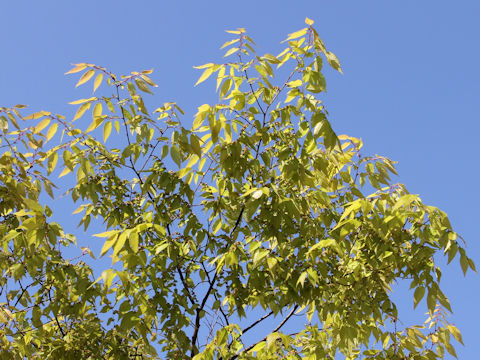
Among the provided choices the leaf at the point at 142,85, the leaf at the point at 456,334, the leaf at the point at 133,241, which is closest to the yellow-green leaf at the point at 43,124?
the leaf at the point at 142,85

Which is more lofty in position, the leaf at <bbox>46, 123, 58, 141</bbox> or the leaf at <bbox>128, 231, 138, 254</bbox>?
the leaf at <bbox>46, 123, 58, 141</bbox>

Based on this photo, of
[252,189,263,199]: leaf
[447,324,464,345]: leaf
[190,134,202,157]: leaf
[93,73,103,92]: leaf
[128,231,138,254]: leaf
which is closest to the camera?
[128,231,138,254]: leaf

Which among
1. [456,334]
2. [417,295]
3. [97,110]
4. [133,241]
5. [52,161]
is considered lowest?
[456,334]

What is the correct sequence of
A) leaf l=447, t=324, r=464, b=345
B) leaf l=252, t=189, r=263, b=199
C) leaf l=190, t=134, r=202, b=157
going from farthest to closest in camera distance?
1. leaf l=447, t=324, r=464, b=345
2. leaf l=190, t=134, r=202, b=157
3. leaf l=252, t=189, r=263, b=199

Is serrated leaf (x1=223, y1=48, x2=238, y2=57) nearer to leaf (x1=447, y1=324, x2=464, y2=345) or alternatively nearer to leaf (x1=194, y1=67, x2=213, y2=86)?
leaf (x1=194, y1=67, x2=213, y2=86)

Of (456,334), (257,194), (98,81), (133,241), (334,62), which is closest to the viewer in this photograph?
(133,241)

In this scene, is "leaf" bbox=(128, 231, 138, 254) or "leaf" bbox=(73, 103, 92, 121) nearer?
"leaf" bbox=(128, 231, 138, 254)

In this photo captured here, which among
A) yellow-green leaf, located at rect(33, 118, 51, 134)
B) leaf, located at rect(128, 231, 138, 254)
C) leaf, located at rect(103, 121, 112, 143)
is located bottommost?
leaf, located at rect(128, 231, 138, 254)

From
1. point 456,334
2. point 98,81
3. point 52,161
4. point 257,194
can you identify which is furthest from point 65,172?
point 456,334

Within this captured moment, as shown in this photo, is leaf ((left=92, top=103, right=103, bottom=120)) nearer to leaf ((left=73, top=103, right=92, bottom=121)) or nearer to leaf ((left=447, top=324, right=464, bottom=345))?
leaf ((left=73, top=103, right=92, bottom=121))

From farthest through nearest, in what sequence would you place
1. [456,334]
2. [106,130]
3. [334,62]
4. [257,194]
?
[456,334] < [106,130] < [334,62] < [257,194]

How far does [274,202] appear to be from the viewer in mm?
4012

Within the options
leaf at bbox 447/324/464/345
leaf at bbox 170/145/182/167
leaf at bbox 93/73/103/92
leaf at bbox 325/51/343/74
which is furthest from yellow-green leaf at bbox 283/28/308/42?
leaf at bbox 447/324/464/345

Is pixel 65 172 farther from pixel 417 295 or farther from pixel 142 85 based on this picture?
pixel 417 295
